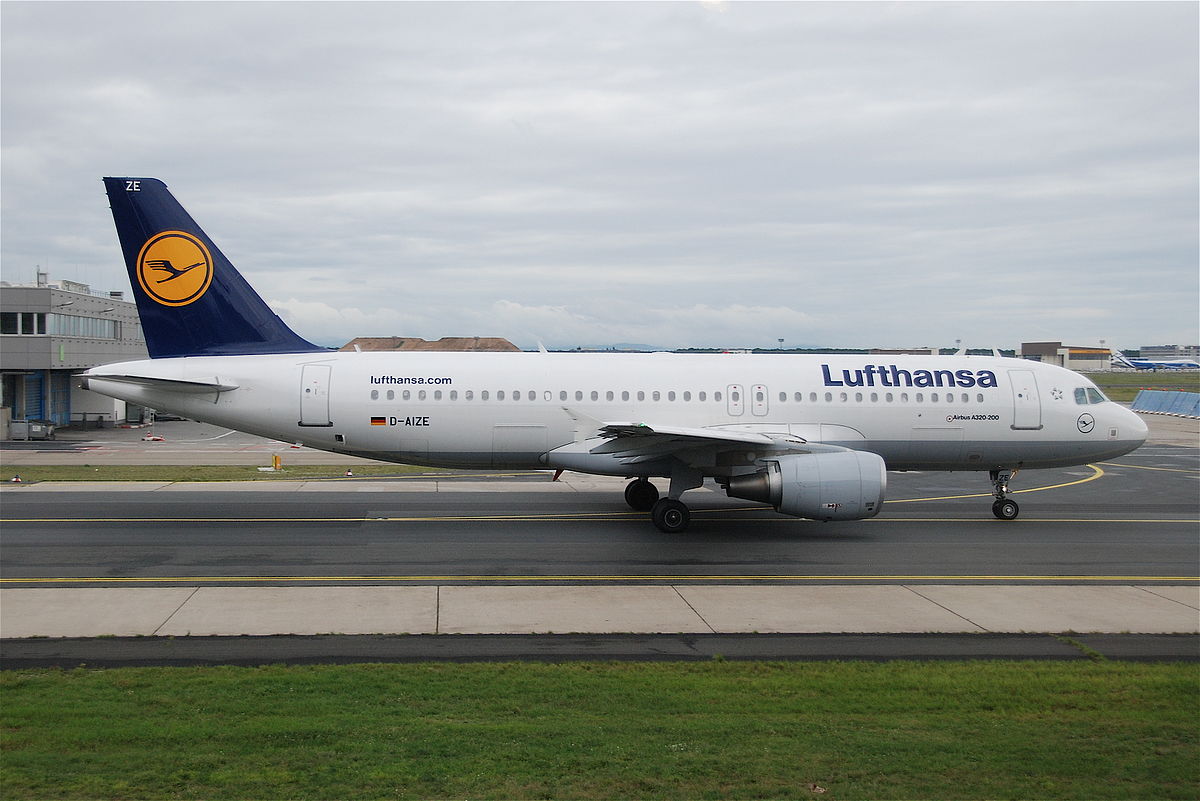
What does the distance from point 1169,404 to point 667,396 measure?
183ft

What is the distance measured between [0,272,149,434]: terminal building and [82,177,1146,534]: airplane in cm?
2721

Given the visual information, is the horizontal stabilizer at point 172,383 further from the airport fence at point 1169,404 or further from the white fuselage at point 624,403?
the airport fence at point 1169,404

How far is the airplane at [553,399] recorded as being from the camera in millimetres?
20281

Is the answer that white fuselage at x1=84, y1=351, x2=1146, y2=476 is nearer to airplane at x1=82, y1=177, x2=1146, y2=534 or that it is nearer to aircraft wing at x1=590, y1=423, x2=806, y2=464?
airplane at x1=82, y1=177, x2=1146, y2=534

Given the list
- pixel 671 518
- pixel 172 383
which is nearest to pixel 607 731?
pixel 671 518

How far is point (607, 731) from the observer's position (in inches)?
340

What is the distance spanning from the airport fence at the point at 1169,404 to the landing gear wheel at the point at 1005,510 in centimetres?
4586

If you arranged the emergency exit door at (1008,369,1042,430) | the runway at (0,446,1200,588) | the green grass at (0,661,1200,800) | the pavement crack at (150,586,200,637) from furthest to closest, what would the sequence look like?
the emergency exit door at (1008,369,1042,430) < the runway at (0,446,1200,588) < the pavement crack at (150,586,200,637) < the green grass at (0,661,1200,800)

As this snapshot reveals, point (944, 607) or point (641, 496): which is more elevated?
point (641, 496)

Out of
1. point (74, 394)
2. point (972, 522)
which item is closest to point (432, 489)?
point (972, 522)

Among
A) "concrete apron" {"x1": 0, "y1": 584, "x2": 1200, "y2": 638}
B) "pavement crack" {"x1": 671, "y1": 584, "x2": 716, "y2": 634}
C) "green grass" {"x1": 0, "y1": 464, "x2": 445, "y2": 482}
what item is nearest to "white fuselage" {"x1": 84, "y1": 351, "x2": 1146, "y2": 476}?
"pavement crack" {"x1": 671, "y1": 584, "x2": 716, "y2": 634}

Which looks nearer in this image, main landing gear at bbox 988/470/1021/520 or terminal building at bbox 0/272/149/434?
main landing gear at bbox 988/470/1021/520

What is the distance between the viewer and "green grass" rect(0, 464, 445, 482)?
27.2 meters

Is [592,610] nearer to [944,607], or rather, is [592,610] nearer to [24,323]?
[944,607]
